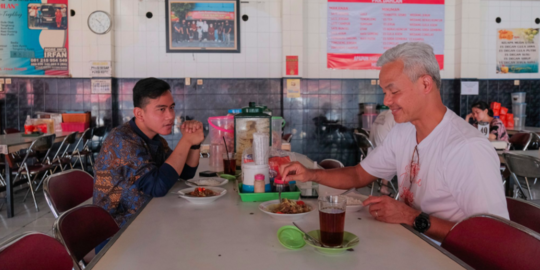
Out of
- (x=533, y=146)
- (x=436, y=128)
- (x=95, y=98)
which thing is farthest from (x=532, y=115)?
(x=95, y=98)

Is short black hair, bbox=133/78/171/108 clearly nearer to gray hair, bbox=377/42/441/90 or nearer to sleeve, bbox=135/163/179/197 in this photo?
sleeve, bbox=135/163/179/197

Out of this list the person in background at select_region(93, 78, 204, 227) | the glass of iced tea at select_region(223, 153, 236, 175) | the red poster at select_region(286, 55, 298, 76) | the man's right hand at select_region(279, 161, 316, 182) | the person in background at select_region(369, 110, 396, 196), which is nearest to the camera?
the man's right hand at select_region(279, 161, 316, 182)

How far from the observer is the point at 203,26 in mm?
6070

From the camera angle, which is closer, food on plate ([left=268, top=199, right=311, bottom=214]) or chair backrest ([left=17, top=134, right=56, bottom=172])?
food on plate ([left=268, top=199, right=311, bottom=214])

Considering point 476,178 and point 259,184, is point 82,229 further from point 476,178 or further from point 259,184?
point 476,178

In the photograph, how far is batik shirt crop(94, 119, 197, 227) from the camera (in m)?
1.75

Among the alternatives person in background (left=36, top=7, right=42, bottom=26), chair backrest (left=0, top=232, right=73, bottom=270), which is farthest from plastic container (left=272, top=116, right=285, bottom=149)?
person in background (left=36, top=7, right=42, bottom=26)

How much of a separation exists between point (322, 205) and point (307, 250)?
0.13 metres

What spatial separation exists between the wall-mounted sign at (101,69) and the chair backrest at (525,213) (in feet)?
18.6

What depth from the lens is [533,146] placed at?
5109 mm

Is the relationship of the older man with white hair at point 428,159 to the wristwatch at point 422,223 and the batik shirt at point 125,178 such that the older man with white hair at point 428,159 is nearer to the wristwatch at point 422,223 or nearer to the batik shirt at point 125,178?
the wristwatch at point 422,223

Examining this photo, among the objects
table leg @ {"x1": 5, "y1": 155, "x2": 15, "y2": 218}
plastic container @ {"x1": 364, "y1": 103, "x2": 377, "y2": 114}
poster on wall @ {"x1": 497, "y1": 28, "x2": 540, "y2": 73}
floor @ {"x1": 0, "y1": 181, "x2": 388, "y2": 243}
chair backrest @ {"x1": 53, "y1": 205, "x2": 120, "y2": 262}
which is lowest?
floor @ {"x1": 0, "y1": 181, "x2": 388, "y2": 243}

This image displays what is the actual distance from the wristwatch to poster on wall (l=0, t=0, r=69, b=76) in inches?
238

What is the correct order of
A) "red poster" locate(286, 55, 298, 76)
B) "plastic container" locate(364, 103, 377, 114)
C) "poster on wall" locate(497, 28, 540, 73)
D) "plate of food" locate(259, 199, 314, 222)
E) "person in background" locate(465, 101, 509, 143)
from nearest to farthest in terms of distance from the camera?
"plate of food" locate(259, 199, 314, 222)
"person in background" locate(465, 101, 509, 143)
"red poster" locate(286, 55, 298, 76)
"plastic container" locate(364, 103, 377, 114)
"poster on wall" locate(497, 28, 540, 73)
